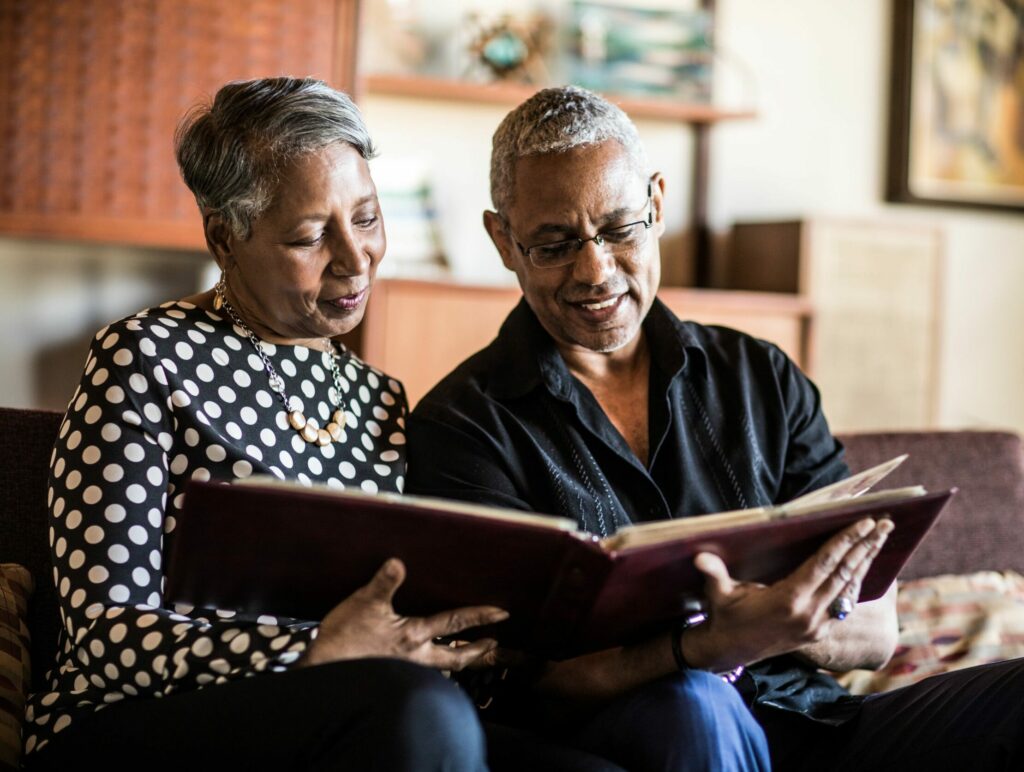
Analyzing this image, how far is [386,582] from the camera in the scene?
3.96 feet

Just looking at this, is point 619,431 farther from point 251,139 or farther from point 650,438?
point 251,139

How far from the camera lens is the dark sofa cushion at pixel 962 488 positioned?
2.12 meters

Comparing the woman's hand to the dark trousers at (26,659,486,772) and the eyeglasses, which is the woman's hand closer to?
the dark trousers at (26,659,486,772)

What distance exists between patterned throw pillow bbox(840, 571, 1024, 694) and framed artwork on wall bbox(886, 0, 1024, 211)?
2263 mm

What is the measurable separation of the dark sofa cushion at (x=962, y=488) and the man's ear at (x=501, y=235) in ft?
2.23

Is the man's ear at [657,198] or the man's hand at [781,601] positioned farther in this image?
the man's ear at [657,198]

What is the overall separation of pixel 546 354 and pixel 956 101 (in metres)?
2.84

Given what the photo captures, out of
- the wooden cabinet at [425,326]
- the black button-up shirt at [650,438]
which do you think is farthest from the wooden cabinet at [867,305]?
the black button-up shirt at [650,438]

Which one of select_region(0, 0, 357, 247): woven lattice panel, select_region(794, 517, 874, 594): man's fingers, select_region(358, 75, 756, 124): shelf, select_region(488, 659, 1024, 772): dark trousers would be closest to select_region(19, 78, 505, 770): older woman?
select_region(488, 659, 1024, 772): dark trousers

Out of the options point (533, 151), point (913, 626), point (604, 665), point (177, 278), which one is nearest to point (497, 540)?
point (604, 665)

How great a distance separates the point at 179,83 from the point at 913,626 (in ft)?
7.00

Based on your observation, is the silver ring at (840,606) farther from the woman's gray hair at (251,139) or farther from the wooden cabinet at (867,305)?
the wooden cabinet at (867,305)

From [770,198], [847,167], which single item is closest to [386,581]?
[770,198]

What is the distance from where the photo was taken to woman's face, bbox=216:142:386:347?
5.12 ft
